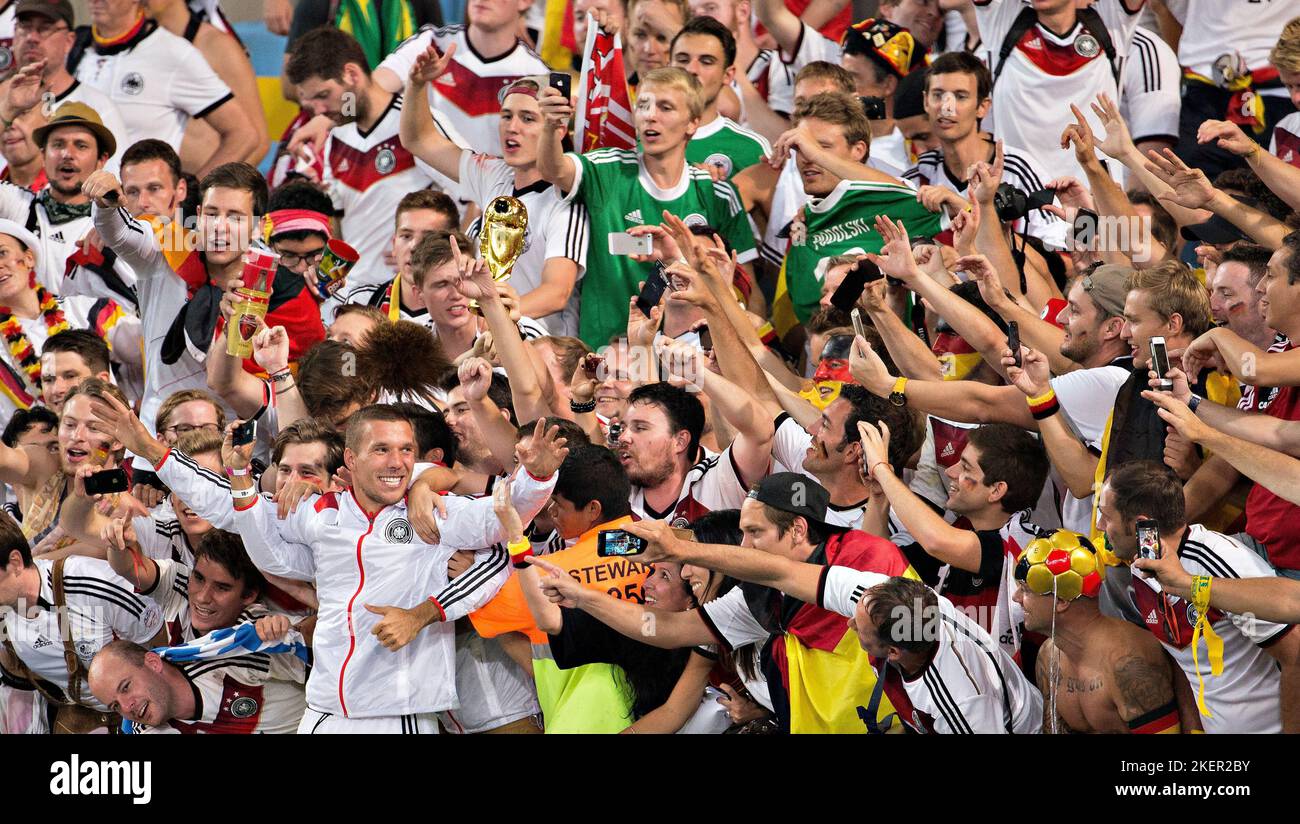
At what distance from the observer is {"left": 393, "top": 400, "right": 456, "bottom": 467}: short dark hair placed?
6.51 meters

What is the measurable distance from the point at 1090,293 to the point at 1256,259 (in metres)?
0.56

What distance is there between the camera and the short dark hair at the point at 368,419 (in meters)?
6.04

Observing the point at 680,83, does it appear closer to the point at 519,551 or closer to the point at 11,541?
the point at 519,551

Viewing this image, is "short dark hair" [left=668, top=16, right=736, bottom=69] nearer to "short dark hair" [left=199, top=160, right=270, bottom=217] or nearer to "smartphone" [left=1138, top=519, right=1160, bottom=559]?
"short dark hair" [left=199, top=160, right=270, bottom=217]

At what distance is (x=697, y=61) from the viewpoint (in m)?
8.31

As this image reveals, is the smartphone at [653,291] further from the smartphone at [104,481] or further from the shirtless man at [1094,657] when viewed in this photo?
the shirtless man at [1094,657]

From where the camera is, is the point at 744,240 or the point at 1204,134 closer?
the point at 1204,134

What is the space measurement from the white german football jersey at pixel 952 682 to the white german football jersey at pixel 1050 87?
3.37 meters

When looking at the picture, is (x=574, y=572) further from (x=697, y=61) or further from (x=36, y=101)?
(x=36, y=101)

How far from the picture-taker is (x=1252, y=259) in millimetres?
5777

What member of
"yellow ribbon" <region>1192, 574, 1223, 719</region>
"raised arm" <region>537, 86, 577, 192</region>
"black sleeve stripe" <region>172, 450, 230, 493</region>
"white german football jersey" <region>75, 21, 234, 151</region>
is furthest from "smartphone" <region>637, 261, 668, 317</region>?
"white german football jersey" <region>75, 21, 234, 151</region>

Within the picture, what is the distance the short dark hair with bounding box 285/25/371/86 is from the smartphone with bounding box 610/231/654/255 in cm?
252
